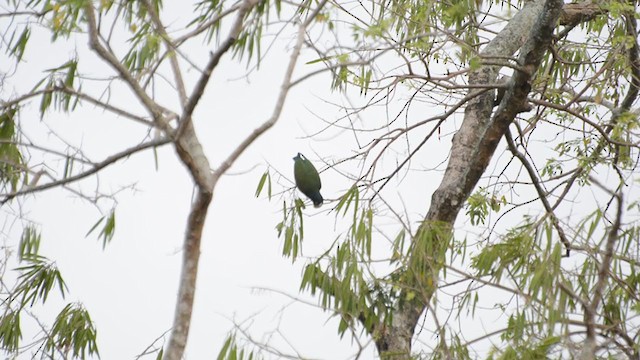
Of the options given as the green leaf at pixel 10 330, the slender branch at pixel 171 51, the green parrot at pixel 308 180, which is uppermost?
the green parrot at pixel 308 180

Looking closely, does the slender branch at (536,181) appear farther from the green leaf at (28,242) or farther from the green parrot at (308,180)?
the green leaf at (28,242)

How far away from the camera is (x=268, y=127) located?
257cm

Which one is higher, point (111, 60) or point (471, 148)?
point (471, 148)

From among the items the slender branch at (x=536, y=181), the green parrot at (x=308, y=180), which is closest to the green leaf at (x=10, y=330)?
the green parrot at (x=308, y=180)

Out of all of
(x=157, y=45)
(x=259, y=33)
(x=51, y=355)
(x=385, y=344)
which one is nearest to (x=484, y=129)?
(x=385, y=344)

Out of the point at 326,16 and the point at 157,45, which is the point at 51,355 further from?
the point at 326,16

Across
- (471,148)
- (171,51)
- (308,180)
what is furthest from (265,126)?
(471,148)

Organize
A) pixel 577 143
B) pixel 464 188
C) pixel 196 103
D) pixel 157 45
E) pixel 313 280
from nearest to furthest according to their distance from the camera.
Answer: pixel 196 103 → pixel 157 45 → pixel 313 280 → pixel 464 188 → pixel 577 143

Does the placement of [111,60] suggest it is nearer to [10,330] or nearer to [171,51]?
[171,51]

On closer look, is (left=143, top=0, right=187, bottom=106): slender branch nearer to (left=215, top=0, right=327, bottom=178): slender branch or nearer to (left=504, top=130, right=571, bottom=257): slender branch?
(left=215, top=0, right=327, bottom=178): slender branch

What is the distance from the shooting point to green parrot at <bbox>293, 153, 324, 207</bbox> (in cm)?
351

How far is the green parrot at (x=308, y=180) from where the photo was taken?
3512mm

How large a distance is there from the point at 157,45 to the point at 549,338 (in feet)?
4.78

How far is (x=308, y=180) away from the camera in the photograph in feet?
11.5
